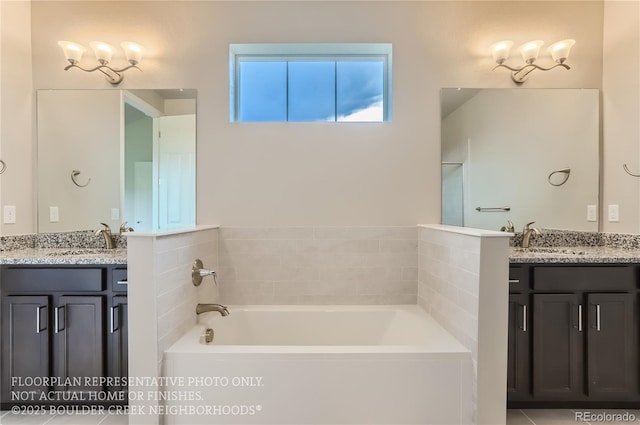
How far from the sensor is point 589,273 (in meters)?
1.85

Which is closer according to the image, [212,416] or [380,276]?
[212,416]

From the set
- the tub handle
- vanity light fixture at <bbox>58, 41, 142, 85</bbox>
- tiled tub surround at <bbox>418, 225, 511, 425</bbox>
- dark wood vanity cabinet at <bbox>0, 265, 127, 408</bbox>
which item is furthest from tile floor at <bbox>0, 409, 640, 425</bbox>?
vanity light fixture at <bbox>58, 41, 142, 85</bbox>

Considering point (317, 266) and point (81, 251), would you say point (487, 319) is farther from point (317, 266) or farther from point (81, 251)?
point (81, 251)

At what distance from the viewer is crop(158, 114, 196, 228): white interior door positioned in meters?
2.33

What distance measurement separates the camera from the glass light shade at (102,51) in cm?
224

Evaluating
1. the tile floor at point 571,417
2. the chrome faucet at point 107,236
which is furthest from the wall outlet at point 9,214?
the tile floor at point 571,417

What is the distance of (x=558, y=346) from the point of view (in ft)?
6.02

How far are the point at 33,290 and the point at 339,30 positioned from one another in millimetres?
2594

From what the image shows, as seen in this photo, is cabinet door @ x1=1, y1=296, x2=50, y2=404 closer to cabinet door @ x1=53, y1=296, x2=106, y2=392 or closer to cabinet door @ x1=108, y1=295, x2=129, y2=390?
cabinet door @ x1=53, y1=296, x2=106, y2=392

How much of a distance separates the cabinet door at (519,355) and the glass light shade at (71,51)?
334 cm

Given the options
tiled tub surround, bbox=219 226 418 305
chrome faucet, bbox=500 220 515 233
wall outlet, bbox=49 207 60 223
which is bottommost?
tiled tub surround, bbox=219 226 418 305

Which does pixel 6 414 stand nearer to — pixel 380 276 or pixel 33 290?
pixel 33 290

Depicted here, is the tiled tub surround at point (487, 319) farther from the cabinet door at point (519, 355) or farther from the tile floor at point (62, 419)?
the tile floor at point (62, 419)

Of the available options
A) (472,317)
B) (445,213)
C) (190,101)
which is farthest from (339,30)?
Result: (472,317)
